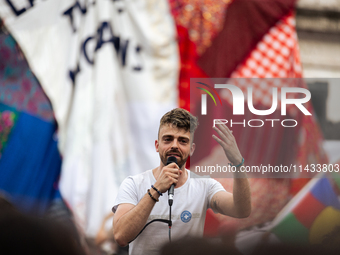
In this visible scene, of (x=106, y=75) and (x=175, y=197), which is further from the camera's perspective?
(x=106, y=75)

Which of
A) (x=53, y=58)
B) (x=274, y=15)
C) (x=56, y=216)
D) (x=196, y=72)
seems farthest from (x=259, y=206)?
(x=53, y=58)

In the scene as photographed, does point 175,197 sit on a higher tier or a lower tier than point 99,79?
lower

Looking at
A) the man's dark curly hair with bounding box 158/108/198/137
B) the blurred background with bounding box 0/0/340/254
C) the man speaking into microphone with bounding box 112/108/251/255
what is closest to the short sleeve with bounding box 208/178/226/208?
the man speaking into microphone with bounding box 112/108/251/255

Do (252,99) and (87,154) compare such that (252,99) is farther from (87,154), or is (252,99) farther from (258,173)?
(87,154)

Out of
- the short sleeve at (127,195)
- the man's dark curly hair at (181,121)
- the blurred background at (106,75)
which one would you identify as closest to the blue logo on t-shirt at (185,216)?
the short sleeve at (127,195)

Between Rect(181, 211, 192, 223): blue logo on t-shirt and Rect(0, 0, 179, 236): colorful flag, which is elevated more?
Rect(0, 0, 179, 236): colorful flag

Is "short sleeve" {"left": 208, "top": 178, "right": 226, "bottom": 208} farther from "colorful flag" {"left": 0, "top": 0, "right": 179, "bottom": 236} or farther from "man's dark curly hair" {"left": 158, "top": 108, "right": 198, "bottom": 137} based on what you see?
"colorful flag" {"left": 0, "top": 0, "right": 179, "bottom": 236}

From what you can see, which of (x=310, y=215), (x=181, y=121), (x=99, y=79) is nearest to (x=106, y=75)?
(x=99, y=79)

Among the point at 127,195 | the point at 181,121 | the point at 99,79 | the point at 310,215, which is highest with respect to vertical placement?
the point at 99,79

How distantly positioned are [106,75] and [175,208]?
4.88 feet

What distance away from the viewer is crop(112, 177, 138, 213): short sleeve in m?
1.74

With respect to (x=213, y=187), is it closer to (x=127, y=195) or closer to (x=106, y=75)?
(x=127, y=195)

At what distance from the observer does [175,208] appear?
1.73 m

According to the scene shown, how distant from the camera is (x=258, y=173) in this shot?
6.24ft
